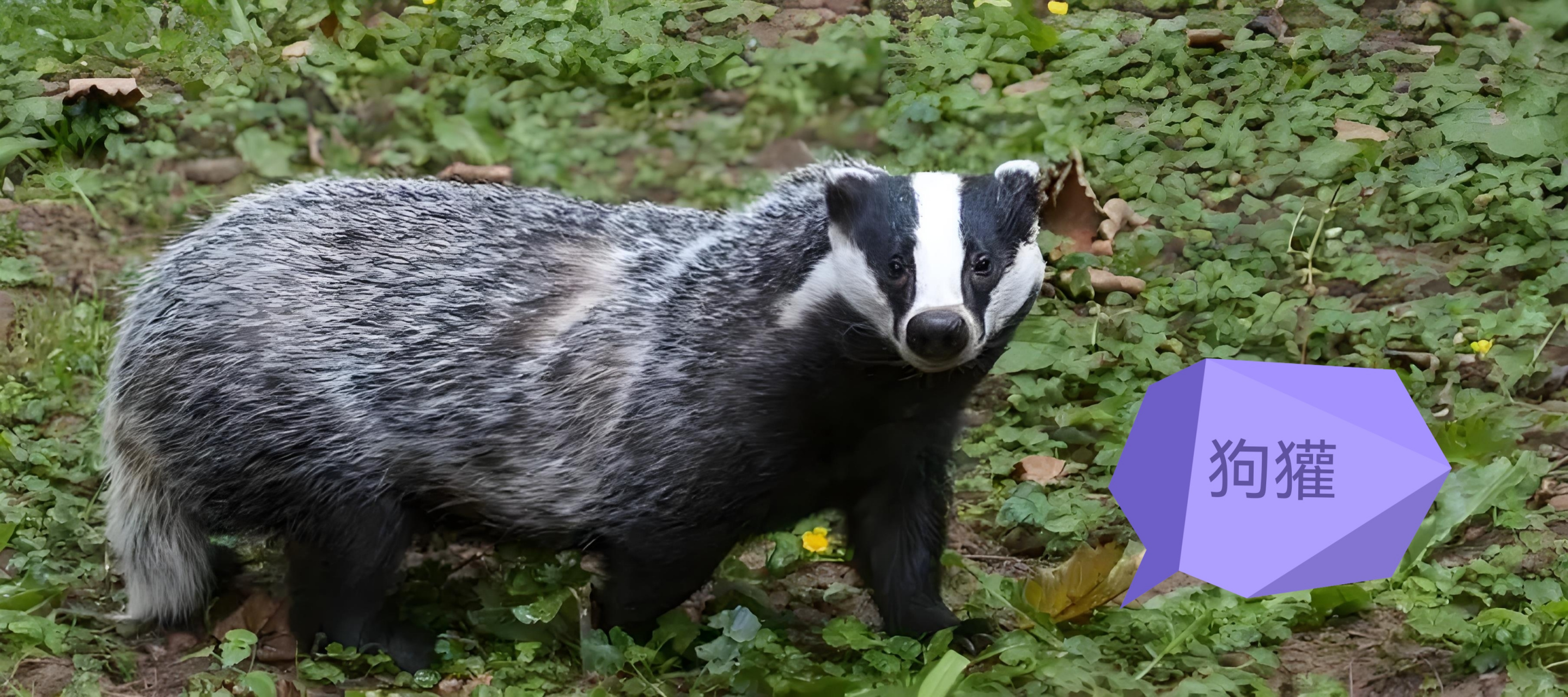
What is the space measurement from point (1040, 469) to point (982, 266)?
1355mm

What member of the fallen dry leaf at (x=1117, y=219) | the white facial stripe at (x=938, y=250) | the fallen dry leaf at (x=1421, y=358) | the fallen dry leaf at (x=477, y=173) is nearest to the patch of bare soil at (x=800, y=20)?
the fallen dry leaf at (x=477, y=173)

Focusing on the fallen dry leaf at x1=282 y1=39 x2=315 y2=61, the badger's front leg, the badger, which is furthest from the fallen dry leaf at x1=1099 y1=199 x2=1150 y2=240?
the fallen dry leaf at x1=282 y1=39 x2=315 y2=61

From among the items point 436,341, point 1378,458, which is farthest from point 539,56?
point 1378,458

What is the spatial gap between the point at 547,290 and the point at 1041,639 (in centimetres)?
144

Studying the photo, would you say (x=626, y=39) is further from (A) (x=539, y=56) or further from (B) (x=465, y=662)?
(B) (x=465, y=662)

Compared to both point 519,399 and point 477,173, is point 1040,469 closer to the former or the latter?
point 519,399

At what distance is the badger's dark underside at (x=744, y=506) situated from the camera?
132 inches

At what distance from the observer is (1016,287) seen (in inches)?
128

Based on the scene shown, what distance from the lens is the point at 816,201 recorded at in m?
3.57

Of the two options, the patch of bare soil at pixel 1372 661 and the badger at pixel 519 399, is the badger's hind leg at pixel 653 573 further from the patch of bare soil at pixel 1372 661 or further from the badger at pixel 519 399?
the patch of bare soil at pixel 1372 661

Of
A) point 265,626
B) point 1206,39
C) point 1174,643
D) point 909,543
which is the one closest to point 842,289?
point 909,543

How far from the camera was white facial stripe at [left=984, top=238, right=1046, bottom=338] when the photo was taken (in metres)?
3.20

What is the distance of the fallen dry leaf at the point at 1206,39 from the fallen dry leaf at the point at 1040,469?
90.2 inches

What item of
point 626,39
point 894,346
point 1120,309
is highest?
point 894,346
